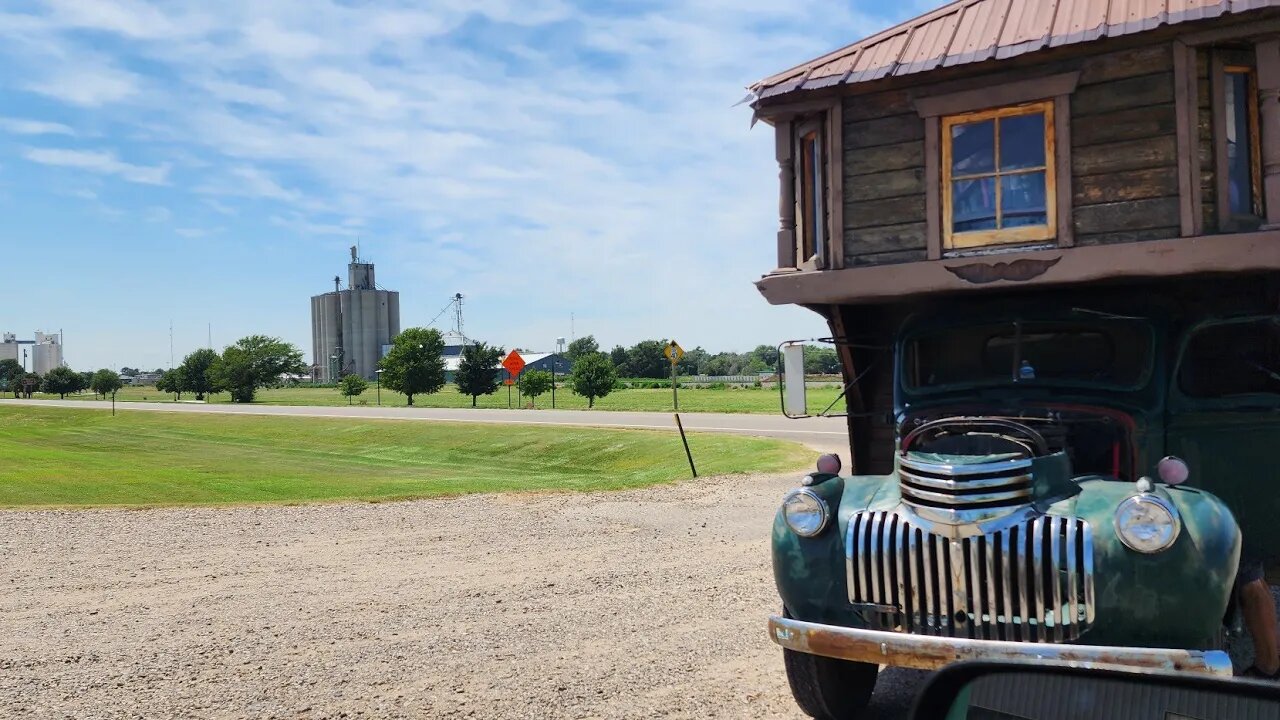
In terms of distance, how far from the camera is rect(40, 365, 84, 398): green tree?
4166 inches

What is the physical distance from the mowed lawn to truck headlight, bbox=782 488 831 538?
10.9 m

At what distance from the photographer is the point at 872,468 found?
26.4ft

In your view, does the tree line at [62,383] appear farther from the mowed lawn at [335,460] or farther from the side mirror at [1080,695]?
the side mirror at [1080,695]

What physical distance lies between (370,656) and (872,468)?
14.0 ft

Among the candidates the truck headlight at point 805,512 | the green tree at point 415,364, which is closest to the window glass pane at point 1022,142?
the truck headlight at point 805,512

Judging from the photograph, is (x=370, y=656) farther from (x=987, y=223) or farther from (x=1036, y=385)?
(x=987, y=223)

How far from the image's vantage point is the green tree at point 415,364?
6175cm

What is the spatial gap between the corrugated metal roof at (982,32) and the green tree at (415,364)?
184 feet

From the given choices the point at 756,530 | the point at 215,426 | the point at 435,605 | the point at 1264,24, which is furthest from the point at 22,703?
the point at 215,426

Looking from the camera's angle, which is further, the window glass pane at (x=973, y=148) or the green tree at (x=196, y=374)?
the green tree at (x=196, y=374)

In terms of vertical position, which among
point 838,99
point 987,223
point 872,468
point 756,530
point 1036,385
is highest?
point 838,99

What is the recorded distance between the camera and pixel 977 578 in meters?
4.35

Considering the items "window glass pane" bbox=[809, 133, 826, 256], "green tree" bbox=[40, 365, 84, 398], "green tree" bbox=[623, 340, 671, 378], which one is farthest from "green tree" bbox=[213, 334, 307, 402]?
"window glass pane" bbox=[809, 133, 826, 256]

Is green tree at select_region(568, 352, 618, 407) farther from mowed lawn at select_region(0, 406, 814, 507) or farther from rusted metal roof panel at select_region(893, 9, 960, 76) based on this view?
rusted metal roof panel at select_region(893, 9, 960, 76)
